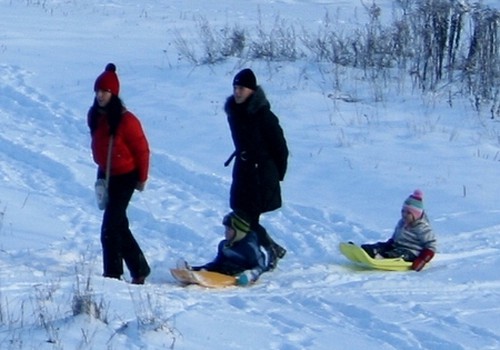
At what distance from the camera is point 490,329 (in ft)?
26.0

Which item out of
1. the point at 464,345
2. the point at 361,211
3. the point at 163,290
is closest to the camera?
the point at 464,345

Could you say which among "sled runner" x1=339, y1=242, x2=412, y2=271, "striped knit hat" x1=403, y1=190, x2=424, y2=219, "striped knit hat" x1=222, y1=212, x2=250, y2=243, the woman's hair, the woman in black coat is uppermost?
the woman's hair

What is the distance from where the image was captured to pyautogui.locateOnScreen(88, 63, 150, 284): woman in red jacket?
30.2 ft

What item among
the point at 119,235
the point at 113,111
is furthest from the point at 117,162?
the point at 119,235

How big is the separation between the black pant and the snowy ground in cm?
24

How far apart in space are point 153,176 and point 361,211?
8.17 ft

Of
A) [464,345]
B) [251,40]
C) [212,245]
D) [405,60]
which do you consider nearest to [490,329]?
[464,345]

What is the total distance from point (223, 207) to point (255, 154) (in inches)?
86.0

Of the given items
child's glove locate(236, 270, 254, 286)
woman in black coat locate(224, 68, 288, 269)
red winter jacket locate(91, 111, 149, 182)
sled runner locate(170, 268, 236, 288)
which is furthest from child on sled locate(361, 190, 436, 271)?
red winter jacket locate(91, 111, 149, 182)

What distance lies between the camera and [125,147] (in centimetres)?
923

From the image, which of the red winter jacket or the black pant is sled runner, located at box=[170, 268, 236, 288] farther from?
the red winter jacket

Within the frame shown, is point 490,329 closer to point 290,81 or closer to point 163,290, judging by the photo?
point 163,290

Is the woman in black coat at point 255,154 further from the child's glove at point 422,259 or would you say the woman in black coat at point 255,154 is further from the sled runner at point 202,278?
the child's glove at point 422,259

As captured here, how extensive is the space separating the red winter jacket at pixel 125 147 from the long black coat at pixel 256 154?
97 centimetres
